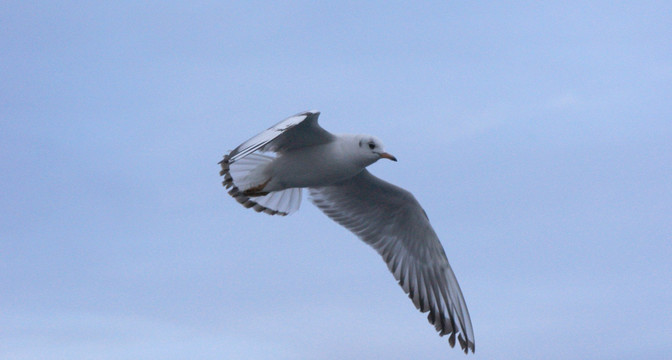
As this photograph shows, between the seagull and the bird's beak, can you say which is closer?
the bird's beak

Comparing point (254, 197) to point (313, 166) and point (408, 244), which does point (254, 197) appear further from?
point (408, 244)

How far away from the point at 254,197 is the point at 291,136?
4.52ft

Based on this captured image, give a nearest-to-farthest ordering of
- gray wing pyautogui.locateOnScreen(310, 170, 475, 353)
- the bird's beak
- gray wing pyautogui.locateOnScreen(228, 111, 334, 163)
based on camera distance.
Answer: gray wing pyautogui.locateOnScreen(228, 111, 334, 163)
the bird's beak
gray wing pyautogui.locateOnScreen(310, 170, 475, 353)

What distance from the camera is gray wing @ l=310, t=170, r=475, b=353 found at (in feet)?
32.7

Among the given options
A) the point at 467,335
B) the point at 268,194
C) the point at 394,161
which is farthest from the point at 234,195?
the point at 467,335

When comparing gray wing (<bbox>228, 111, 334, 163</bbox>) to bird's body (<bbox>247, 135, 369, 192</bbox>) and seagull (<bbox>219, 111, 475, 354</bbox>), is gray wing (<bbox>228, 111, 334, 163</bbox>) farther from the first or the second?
seagull (<bbox>219, 111, 475, 354</bbox>)

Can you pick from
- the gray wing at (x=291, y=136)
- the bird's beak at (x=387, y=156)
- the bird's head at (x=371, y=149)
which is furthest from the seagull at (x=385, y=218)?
the bird's beak at (x=387, y=156)


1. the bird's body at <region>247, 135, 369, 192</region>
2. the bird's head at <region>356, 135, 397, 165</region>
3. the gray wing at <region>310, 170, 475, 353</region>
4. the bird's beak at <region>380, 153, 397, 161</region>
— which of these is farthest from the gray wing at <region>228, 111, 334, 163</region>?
the gray wing at <region>310, 170, 475, 353</region>

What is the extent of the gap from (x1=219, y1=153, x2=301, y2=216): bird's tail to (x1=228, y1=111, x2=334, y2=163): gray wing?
410 millimetres

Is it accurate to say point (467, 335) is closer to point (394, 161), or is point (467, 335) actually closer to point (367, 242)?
point (367, 242)

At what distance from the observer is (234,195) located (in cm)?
967

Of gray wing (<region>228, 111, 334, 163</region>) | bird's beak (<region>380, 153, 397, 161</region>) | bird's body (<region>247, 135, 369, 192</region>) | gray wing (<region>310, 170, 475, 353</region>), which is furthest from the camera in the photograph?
gray wing (<region>310, 170, 475, 353</region>)

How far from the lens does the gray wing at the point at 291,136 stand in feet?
24.7

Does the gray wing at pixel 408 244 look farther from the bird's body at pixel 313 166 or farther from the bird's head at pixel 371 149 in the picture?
the bird's head at pixel 371 149
